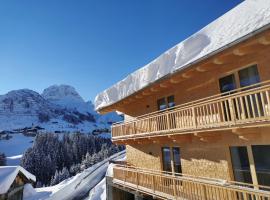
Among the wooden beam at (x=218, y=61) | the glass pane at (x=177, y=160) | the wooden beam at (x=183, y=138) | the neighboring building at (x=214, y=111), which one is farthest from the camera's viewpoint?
the glass pane at (x=177, y=160)

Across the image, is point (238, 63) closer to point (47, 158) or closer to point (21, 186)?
point (21, 186)

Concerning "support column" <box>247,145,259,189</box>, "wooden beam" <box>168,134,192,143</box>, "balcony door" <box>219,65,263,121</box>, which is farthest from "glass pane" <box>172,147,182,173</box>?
"support column" <box>247,145,259,189</box>

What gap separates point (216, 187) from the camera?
861 centimetres

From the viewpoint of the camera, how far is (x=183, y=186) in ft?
35.1

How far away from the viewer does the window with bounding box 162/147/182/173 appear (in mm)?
12745

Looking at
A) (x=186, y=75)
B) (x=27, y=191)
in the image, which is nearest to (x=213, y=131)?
(x=186, y=75)

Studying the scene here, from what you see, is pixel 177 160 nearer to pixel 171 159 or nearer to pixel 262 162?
pixel 171 159

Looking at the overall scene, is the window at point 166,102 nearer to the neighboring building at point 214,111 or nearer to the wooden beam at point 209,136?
the neighboring building at point 214,111

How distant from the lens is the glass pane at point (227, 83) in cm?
954

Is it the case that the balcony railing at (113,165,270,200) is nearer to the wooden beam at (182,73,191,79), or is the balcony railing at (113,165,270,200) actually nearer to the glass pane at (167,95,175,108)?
the glass pane at (167,95,175,108)

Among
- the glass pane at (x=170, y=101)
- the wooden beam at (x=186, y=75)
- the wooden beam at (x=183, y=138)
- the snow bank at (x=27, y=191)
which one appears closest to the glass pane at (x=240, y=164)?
the wooden beam at (x=183, y=138)

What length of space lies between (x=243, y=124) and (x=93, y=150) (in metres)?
102

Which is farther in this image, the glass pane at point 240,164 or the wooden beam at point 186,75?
the wooden beam at point 186,75

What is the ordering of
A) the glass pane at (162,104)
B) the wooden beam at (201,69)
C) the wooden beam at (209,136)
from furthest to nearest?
1. the glass pane at (162,104)
2. the wooden beam at (201,69)
3. the wooden beam at (209,136)
